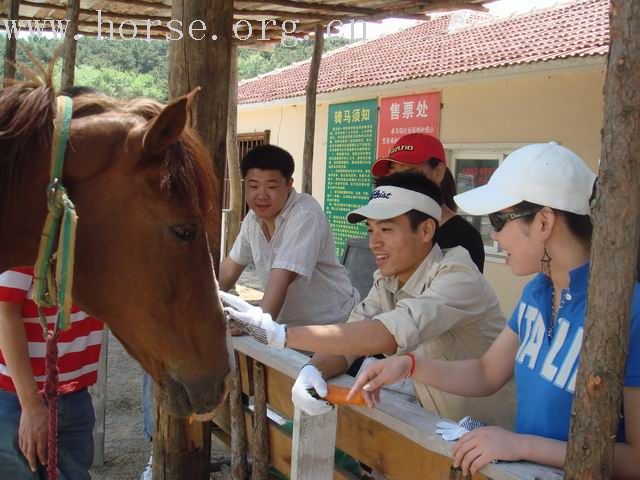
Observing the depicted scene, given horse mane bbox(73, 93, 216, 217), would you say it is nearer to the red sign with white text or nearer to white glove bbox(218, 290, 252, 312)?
white glove bbox(218, 290, 252, 312)

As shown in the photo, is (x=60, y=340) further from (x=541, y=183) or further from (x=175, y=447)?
(x=541, y=183)

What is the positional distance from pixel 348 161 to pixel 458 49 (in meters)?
2.29

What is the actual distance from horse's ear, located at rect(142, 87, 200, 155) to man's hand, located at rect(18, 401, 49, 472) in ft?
3.90

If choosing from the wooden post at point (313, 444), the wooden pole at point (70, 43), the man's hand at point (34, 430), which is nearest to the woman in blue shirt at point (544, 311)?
the wooden post at point (313, 444)

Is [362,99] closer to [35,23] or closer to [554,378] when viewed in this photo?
[35,23]

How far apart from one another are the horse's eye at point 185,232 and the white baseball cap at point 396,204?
0.81 metres

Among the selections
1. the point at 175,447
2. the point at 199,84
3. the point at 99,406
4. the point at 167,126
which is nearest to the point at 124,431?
the point at 99,406

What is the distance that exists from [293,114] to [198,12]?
930 cm

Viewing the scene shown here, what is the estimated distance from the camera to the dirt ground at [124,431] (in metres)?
4.22

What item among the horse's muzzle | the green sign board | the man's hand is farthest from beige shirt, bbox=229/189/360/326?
the green sign board

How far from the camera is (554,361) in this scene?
156cm

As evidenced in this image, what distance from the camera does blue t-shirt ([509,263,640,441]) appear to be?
4.96 ft

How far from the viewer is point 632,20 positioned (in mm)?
1201

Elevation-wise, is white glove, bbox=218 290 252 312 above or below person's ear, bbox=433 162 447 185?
below
